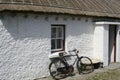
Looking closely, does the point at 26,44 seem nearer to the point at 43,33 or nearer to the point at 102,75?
the point at 43,33

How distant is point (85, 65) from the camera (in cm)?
1148

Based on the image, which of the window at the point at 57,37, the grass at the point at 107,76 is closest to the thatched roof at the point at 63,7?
the window at the point at 57,37

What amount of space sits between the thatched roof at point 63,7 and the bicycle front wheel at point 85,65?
2360 millimetres

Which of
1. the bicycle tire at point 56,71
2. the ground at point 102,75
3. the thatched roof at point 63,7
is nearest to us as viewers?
the thatched roof at point 63,7

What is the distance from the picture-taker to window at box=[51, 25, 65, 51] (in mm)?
10383

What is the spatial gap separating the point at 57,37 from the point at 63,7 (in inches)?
56.5

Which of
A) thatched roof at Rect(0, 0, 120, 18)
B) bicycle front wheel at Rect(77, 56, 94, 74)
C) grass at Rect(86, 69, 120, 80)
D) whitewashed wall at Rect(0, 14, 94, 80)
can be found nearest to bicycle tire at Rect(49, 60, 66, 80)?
whitewashed wall at Rect(0, 14, 94, 80)

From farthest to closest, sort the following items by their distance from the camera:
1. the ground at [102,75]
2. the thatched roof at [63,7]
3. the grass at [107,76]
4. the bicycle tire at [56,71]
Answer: the grass at [107,76] < the ground at [102,75] < the bicycle tire at [56,71] < the thatched roof at [63,7]

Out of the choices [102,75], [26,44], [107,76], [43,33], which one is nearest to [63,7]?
[43,33]

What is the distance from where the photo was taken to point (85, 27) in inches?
474

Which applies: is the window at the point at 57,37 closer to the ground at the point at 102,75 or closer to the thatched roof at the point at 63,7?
the thatched roof at the point at 63,7

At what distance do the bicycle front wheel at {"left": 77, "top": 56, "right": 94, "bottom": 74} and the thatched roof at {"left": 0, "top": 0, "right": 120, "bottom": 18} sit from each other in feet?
7.74

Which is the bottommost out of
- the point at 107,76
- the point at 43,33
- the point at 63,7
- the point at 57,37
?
the point at 107,76

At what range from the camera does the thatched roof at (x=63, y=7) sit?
8420 millimetres
